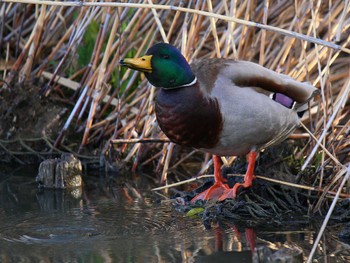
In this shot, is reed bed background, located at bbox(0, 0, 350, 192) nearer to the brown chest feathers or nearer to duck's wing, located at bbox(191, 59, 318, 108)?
duck's wing, located at bbox(191, 59, 318, 108)

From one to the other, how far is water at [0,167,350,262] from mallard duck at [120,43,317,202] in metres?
0.44

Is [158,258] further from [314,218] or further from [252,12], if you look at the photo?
[252,12]

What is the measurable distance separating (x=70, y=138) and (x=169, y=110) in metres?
1.73

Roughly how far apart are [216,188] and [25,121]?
1803 millimetres

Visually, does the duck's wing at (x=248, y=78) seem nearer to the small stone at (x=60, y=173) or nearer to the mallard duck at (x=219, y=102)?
the mallard duck at (x=219, y=102)

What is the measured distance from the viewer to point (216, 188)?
4.52m

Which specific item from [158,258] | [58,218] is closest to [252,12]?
[58,218]

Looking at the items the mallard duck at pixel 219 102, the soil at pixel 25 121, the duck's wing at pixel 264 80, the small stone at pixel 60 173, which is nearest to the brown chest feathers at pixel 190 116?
the mallard duck at pixel 219 102

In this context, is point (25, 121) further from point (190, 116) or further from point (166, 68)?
point (190, 116)

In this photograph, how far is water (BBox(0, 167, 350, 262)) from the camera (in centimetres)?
347

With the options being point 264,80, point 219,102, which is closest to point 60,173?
point 219,102

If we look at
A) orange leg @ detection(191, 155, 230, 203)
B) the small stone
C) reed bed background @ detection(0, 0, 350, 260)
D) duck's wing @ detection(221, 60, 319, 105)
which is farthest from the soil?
duck's wing @ detection(221, 60, 319, 105)

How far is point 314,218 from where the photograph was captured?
4160 mm

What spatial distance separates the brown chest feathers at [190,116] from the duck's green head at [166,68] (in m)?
0.05
